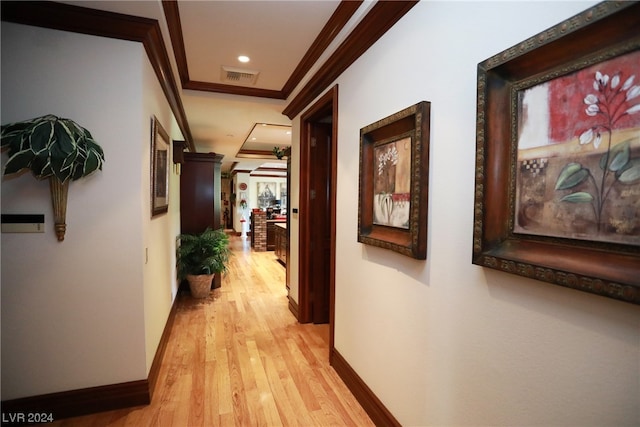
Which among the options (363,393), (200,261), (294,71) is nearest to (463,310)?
(363,393)

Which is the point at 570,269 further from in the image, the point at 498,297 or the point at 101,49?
the point at 101,49

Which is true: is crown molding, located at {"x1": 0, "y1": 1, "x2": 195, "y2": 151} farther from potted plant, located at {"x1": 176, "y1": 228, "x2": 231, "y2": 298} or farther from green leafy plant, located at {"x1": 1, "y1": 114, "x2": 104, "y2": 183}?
potted plant, located at {"x1": 176, "y1": 228, "x2": 231, "y2": 298}

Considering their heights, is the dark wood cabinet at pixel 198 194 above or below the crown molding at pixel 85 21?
below

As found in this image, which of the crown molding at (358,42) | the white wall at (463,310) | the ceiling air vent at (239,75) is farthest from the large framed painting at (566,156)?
the ceiling air vent at (239,75)

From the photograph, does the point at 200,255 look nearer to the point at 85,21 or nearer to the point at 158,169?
the point at 158,169

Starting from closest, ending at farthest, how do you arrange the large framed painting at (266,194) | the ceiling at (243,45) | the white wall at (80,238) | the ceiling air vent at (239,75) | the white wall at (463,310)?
the white wall at (463,310) < the white wall at (80,238) < the ceiling at (243,45) < the ceiling air vent at (239,75) < the large framed painting at (266,194)

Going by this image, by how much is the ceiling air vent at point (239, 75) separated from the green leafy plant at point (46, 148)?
1591 millimetres

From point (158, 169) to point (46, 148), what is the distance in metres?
0.93

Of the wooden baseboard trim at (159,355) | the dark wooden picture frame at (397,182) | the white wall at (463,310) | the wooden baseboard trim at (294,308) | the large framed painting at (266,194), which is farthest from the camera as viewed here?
the large framed painting at (266,194)

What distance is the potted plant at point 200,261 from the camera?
4207mm

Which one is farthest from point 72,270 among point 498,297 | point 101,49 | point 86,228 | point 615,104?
point 615,104

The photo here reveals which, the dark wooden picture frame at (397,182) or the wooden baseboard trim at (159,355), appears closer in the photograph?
the dark wooden picture frame at (397,182)

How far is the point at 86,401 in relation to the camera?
1.97 metres

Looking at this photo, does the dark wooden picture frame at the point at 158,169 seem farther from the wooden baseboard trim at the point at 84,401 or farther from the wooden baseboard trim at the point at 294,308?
the wooden baseboard trim at the point at 294,308
